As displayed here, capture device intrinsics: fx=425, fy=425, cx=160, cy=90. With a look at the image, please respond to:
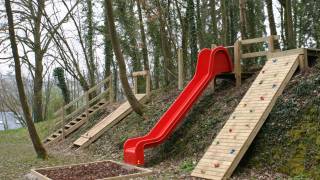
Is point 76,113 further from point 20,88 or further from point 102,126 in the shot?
point 20,88

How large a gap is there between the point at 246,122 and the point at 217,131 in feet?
4.42

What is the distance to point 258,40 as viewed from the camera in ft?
36.6

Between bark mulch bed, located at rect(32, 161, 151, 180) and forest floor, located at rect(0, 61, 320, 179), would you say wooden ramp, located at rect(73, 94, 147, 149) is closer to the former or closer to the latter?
forest floor, located at rect(0, 61, 320, 179)

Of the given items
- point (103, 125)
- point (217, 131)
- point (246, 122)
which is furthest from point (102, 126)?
point (246, 122)

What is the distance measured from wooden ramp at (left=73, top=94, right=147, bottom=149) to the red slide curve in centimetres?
406

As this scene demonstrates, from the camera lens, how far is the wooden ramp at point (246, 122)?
8.20 meters

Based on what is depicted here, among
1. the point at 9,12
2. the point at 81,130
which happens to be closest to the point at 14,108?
the point at 81,130

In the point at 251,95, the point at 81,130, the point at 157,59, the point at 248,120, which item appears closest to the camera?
the point at 248,120

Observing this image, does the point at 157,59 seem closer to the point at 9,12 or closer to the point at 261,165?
the point at 9,12

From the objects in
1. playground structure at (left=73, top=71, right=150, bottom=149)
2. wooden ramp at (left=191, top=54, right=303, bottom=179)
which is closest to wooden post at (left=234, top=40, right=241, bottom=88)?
wooden ramp at (left=191, top=54, right=303, bottom=179)

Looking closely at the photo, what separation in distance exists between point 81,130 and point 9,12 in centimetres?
632

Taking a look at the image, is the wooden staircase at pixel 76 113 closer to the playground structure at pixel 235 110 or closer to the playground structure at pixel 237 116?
the playground structure at pixel 235 110

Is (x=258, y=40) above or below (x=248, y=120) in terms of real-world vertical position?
above

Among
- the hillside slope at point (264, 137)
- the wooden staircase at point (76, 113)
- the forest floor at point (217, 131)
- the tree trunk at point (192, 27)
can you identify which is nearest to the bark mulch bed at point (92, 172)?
the forest floor at point (217, 131)
